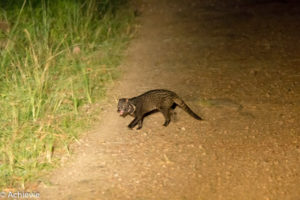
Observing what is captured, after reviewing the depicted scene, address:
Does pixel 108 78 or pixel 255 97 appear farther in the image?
pixel 108 78

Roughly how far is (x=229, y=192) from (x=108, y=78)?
2.80 m

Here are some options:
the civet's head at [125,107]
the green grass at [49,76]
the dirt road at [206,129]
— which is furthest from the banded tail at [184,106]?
the green grass at [49,76]

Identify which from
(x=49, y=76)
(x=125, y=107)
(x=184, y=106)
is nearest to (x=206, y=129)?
(x=184, y=106)

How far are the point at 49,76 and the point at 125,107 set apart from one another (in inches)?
55.1

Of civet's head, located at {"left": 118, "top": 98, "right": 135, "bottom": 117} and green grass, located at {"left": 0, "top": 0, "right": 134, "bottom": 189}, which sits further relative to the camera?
civet's head, located at {"left": 118, "top": 98, "right": 135, "bottom": 117}

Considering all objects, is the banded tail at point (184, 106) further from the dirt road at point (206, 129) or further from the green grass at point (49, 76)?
the green grass at point (49, 76)

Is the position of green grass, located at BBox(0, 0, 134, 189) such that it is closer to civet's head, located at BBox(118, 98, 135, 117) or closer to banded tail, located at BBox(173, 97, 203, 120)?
civet's head, located at BBox(118, 98, 135, 117)

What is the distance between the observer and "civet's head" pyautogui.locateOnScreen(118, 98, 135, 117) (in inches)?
171

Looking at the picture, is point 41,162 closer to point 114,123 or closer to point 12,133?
point 12,133

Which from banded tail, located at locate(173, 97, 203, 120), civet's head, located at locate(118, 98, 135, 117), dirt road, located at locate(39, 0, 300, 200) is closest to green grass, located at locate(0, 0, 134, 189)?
dirt road, located at locate(39, 0, 300, 200)

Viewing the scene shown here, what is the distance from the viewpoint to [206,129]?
4.30 meters

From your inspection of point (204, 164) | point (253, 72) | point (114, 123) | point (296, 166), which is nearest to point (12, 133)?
point (114, 123)

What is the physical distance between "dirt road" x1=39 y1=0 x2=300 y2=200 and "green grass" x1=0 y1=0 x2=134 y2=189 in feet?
0.77

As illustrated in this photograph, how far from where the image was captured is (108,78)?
560 cm
